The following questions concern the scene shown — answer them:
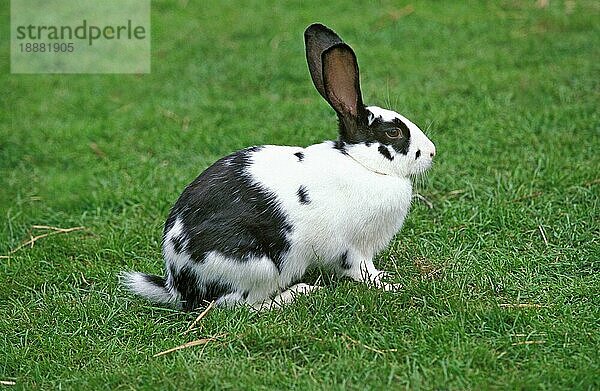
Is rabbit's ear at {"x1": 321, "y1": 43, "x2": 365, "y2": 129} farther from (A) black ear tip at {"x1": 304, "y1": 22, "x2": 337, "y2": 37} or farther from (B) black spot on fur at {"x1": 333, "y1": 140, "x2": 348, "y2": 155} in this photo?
(A) black ear tip at {"x1": 304, "y1": 22, "x2": 337, "y2": 37}

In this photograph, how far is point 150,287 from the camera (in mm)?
4152

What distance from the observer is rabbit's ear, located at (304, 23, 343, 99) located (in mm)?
4141

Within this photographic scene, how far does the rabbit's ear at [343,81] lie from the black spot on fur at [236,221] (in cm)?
49

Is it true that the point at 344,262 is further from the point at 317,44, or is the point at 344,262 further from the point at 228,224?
the point at 317,44

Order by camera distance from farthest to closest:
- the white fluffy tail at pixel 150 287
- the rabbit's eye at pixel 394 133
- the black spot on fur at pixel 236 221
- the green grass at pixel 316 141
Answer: the white fluffy tail at pixel 150 287, the rabbit's eye at pixel 394 133, the black spot on fur at pixel 236 221, the green grass at pixel 316 141

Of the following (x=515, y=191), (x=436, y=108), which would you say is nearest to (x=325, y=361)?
(x=515, y=191)

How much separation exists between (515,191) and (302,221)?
1666 millimetres

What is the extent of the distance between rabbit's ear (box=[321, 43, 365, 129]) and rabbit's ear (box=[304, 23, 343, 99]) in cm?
19

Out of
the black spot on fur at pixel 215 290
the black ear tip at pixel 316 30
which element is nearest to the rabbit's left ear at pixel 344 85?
the black ear tip at pixel 316 30

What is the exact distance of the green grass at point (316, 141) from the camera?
3549mm

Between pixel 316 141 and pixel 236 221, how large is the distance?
6.98 feet

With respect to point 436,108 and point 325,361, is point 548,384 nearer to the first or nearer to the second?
point 325,361

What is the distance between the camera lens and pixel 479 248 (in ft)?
14.8

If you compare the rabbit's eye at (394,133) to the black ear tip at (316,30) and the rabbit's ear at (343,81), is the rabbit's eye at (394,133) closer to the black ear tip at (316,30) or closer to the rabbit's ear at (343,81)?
the rabbit's ear at (343,81)
